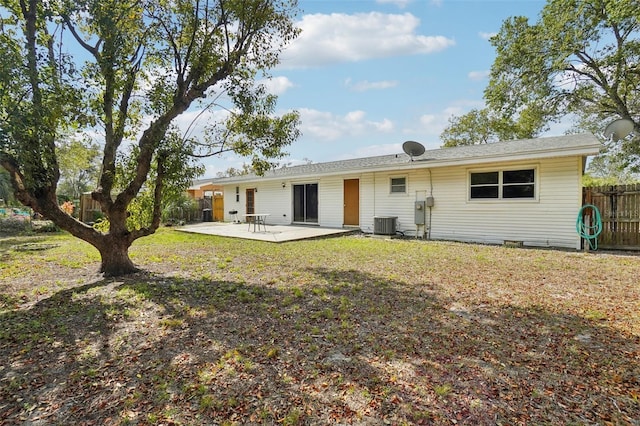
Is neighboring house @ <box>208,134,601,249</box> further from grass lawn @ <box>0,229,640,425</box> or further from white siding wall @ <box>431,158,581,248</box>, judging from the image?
grass lawn @ <box>0,229,640,425</box>

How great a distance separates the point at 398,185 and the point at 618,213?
6.09 m

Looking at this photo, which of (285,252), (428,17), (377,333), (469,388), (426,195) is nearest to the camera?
(469,388)

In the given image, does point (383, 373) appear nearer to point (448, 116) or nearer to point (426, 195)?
point (426, 195)

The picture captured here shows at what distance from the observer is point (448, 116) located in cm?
2984

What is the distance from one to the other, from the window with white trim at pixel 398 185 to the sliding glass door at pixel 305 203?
4201mm

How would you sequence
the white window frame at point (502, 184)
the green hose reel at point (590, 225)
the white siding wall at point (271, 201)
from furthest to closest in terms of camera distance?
1. the white siding wall at point (271, 201)
2. the white window frame at point (502, 184)
3. the green hose reel at point (590, 225)

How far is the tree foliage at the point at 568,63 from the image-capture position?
13.4 metres

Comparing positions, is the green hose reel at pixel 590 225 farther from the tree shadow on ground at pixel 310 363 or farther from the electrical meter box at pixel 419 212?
the tree shadow on ground at pixel 310 363

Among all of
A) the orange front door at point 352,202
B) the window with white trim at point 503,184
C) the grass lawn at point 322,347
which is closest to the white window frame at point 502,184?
the window with white trim at point 503,184

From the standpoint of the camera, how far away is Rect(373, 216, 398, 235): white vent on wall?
11.7 metres

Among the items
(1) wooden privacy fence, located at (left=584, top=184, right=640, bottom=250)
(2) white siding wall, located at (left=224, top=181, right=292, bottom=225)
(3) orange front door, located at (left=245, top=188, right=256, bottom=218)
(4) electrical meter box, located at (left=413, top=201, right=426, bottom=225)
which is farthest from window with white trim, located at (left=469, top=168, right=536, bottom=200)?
(3) orange front door, located at (left=245, top=188, right=256, bottom=218)

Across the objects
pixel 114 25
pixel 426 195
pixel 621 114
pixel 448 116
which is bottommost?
pixel 426 195

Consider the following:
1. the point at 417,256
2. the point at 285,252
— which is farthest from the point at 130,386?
the point at 417,256

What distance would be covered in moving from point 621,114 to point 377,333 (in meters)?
19.3
